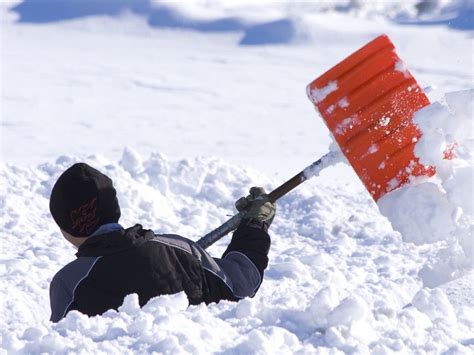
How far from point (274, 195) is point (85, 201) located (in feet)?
3.12

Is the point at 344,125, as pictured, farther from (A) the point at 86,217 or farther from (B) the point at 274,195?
(A) the point at 86,217

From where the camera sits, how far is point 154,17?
1180 cm

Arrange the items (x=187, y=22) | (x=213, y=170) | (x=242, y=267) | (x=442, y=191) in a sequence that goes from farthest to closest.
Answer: (x=187, y=22)
(x=213, y=170)
(x=442, y=191)
(x=242, y=267)

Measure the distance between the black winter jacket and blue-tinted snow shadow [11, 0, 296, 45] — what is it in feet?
Result: 29.3

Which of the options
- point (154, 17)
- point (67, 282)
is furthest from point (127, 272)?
point (154, 17)

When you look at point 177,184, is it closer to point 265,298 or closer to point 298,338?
point 265,298

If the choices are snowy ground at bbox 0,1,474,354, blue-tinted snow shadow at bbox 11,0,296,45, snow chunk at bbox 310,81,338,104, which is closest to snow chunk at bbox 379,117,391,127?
snow chunk at bbox 310,81,338,104

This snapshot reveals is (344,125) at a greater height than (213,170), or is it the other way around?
(344,125)

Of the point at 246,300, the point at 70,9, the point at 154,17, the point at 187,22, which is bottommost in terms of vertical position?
the point at 70,9

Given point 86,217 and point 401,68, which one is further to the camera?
point 401,68

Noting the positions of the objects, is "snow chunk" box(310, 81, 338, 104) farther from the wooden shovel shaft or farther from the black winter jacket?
the black winter jacket

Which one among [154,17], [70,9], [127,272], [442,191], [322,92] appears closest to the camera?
[127,272]

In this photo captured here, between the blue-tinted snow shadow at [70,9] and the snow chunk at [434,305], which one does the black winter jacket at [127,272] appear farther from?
the blue-tinted snow shadow at [70,9]

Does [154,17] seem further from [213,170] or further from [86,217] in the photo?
[86,217]
